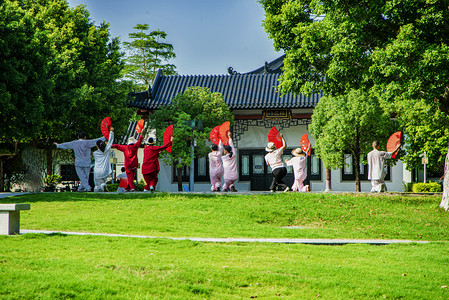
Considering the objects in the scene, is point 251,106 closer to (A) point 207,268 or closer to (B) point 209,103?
(B) point 209,103

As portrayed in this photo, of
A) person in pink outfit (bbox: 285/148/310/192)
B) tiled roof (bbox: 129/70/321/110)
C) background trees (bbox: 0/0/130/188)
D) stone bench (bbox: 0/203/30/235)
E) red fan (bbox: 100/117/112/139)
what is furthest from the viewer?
tiled roof (bbox: 129/70/321/110)

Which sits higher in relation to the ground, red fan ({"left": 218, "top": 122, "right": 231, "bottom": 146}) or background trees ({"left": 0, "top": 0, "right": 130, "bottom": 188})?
background trees ({"left": 0, "top": 0, "right": 130, "bottom": 188})

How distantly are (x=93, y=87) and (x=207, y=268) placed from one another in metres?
17.6

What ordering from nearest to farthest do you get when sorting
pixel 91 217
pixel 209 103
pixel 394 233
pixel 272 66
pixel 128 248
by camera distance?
pixel 128 248
pixel 394 233
pixel 91 217
pixel 209 103
pixel 272 66

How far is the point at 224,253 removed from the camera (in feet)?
23.1

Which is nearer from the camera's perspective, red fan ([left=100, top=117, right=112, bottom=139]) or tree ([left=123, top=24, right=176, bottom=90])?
red fan ([left=100, top=117, right=112, bottom=139])

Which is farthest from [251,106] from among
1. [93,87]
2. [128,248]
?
[128,248]

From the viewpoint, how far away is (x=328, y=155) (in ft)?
61.4

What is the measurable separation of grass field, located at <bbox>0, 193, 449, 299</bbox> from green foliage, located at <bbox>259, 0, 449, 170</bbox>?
315 centimetres

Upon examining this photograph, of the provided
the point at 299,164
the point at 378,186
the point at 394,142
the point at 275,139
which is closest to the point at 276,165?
the point at 299,164

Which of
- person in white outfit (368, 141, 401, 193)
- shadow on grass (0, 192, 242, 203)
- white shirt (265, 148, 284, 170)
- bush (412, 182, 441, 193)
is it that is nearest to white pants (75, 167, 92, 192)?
shadow on grass (0, 192, 242, 203)

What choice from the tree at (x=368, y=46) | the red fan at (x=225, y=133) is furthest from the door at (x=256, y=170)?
the tree at (x=368, y=46)

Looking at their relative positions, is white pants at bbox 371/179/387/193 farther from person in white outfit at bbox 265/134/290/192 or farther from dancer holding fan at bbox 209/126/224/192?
dancer holding fan at bbox 209/126/224/192

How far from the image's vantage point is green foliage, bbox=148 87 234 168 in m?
18.8
